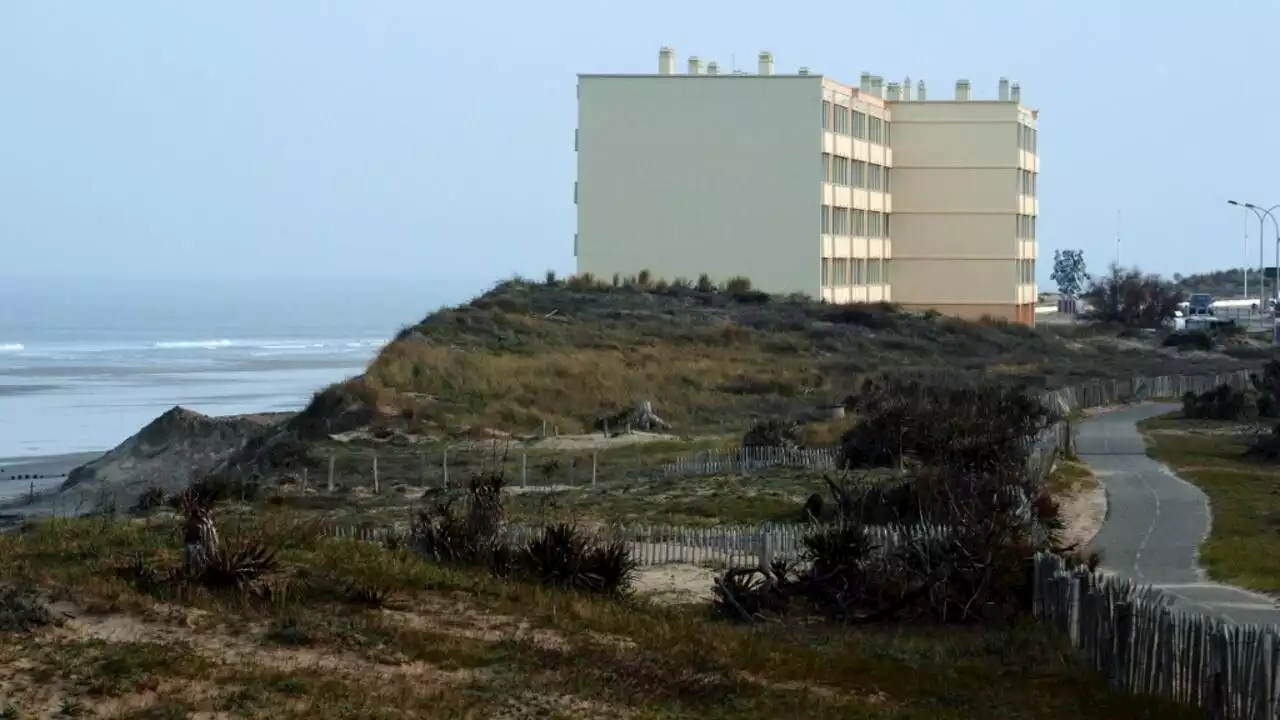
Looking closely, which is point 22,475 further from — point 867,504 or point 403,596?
point 403,596

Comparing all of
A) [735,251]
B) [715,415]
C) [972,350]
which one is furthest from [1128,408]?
[735,251]

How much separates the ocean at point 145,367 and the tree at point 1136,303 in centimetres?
4108

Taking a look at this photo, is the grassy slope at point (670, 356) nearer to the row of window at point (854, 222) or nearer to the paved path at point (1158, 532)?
the row of window at point (854, 222)

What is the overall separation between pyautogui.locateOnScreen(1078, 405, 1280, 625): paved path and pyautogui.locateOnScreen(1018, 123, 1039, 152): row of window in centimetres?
5557

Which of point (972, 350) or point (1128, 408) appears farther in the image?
point (972, 350)

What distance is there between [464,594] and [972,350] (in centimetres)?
6330

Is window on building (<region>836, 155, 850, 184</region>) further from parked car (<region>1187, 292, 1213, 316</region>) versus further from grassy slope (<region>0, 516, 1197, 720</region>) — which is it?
grassy slope (<region>0, 516, 1197, 720</region>)

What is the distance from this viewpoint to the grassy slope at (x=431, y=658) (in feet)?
39.0

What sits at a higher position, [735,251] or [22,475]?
[735,251]

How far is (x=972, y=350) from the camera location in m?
76.9

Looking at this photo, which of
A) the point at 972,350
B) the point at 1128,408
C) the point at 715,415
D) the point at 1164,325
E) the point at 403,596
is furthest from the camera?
the point at 1164,325

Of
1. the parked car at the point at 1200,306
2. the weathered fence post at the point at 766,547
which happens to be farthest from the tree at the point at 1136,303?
the weathered fence post at the point at 766,547

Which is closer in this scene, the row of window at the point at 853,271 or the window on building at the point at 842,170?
the row of window at the point at 853,271

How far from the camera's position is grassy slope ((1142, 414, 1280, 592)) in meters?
22.9
